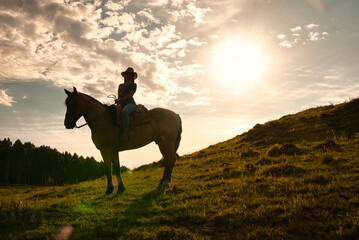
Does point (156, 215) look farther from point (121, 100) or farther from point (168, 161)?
point (121, 100)

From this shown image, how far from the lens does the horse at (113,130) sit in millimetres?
8898

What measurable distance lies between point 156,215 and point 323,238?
377cm

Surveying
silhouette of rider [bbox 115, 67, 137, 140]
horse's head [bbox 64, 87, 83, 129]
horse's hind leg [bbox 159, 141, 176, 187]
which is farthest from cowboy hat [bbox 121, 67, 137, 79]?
horse's hind leg [bbox 159, 141, 176, 187]

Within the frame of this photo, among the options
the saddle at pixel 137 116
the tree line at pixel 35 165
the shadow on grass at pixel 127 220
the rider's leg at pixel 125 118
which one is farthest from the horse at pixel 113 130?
the tree line at pixel 35 165

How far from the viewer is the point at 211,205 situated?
6.34 m

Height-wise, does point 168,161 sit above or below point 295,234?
above

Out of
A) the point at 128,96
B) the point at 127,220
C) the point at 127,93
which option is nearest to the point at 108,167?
the point at 128,96

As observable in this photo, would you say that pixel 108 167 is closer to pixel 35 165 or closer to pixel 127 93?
pixel 127 93

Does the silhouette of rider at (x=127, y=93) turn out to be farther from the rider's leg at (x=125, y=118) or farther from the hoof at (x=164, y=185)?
the hoof at (x=164, y=185)

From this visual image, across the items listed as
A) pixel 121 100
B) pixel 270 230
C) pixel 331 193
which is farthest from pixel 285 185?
pixel 121 100

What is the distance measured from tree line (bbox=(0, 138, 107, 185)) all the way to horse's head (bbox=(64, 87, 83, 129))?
74925 mm

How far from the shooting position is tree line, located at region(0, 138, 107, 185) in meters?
77.7

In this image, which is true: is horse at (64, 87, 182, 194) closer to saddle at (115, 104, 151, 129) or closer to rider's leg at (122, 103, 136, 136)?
saddle at (115, 104, 151, 129)

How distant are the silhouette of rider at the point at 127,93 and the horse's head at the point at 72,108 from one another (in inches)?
65.0
